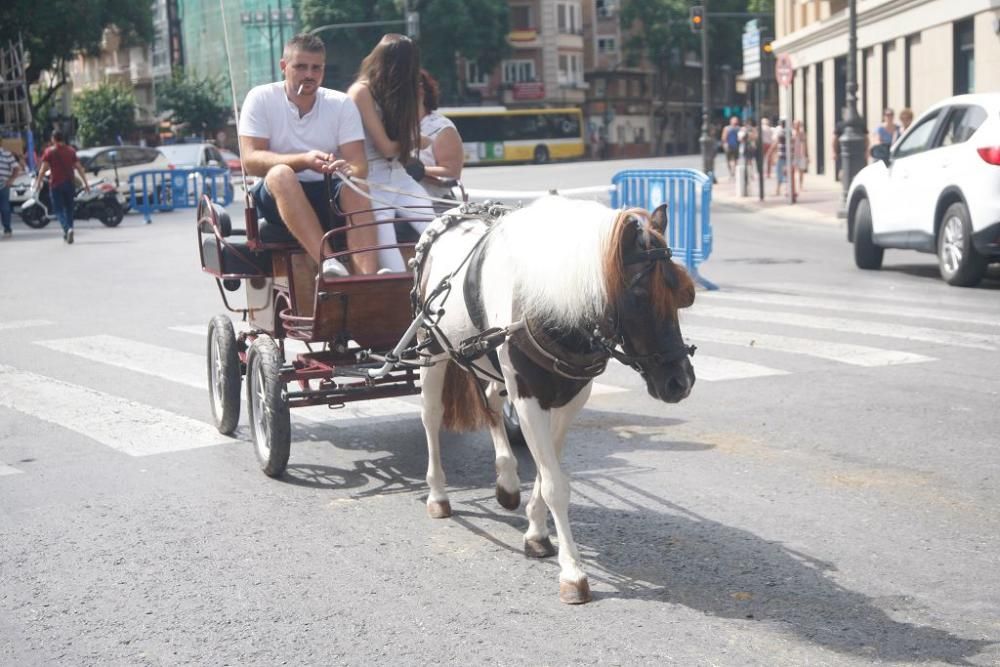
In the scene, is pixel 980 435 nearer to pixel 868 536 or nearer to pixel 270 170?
pixel 868 536

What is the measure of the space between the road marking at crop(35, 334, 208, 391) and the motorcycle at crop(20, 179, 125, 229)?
1759 centimetres

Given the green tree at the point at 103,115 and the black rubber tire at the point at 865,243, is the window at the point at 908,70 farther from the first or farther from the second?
the green tree at the point at 103,115

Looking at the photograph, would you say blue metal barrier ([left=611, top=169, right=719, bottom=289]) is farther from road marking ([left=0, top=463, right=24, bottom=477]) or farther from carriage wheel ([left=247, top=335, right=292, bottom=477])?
road marking ([left=0, top=463, right=24, bottom=477])

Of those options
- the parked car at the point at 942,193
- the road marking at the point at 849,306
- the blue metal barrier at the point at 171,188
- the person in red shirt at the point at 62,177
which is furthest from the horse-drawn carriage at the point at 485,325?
the blue metal barrier at the point at 171,188

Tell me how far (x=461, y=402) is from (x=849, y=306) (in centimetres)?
719

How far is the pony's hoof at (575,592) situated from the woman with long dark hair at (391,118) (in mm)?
2654

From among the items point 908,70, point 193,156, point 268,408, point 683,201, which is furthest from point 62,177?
point 908,70

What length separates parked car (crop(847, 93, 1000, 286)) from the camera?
1328cm

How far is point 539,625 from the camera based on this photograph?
14.7 ft

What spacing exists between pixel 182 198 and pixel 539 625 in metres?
31.0

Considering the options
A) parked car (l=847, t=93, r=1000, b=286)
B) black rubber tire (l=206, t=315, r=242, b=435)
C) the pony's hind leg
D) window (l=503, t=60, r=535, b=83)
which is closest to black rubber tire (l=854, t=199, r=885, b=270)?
parked car (l=847, t=93, r=1000, b=286)

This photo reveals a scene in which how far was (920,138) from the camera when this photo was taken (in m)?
15.0

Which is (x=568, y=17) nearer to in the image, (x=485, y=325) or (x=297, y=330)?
(x=297, y=330)

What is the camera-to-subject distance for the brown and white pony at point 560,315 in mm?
4551
